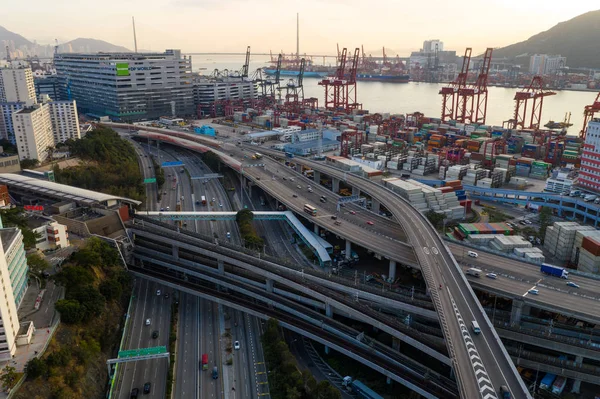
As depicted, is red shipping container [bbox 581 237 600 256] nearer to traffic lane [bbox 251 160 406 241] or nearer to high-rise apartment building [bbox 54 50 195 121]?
traffic lane [bbox 251 160 406 241]

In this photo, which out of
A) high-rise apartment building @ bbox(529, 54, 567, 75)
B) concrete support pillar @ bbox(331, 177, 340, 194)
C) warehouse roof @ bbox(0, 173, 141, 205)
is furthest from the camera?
high-rise apartment building @ bbox(529, 54, 567, 75)

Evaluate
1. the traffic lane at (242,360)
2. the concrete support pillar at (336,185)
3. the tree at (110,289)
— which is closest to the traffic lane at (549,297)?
the traffic lane at (242,360)

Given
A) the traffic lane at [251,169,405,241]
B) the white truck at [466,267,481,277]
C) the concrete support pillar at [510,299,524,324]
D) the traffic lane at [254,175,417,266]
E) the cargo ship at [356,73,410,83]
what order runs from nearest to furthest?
the concrete support pillar at [510,299,524,324] < the white truck at [466,267,481,277] < the traffic lane at [254,175,417,266] < the traffic lane at [251,169,405,241] < the cargo ship at [356,73,410,83]

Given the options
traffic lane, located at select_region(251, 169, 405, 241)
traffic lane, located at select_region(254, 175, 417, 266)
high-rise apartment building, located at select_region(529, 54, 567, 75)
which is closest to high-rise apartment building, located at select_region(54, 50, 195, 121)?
traffic lane, located at select_region(251, 169, 405, 241)

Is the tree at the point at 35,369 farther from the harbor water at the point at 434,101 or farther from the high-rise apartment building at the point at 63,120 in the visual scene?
the harbor water at the point at 434,101

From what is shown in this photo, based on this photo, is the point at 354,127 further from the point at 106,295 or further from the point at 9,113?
the point at 106,295

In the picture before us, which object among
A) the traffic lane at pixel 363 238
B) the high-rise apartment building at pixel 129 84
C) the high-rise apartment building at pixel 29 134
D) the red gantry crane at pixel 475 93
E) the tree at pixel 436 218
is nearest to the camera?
the traffic lane at pixel 363 238
